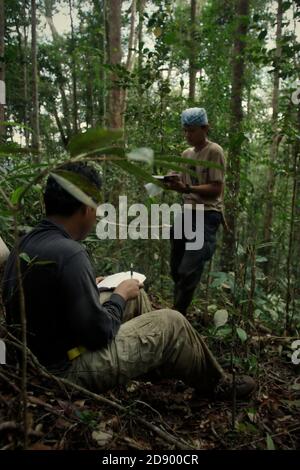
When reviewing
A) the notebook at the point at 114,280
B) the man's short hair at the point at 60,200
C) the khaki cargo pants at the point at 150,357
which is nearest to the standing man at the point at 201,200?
the notebook at the point at 114,280

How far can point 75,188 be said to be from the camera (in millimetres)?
995

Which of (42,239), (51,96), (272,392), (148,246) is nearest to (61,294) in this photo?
(42,239)

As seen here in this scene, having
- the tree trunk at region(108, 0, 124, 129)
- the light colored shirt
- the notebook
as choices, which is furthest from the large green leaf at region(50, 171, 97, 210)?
the tree trunk at region(108, 0, 124, 129)

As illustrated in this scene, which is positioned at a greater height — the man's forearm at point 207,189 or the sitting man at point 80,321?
the man's forearm at point 207,189

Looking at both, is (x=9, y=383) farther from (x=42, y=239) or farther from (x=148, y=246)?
(x=148, y=246)

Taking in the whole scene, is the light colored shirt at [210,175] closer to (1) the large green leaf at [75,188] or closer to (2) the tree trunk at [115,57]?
(1) the large green leaf at [75,188]

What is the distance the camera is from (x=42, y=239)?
194 cm

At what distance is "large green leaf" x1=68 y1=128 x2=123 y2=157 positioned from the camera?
3.33 feet

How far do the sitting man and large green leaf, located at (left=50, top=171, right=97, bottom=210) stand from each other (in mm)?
710

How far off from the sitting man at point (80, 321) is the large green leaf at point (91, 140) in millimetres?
753

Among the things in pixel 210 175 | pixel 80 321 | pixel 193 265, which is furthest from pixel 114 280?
pixel 210 175

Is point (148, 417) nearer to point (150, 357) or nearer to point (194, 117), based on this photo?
point (150, 357)

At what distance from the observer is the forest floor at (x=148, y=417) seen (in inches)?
60.6
